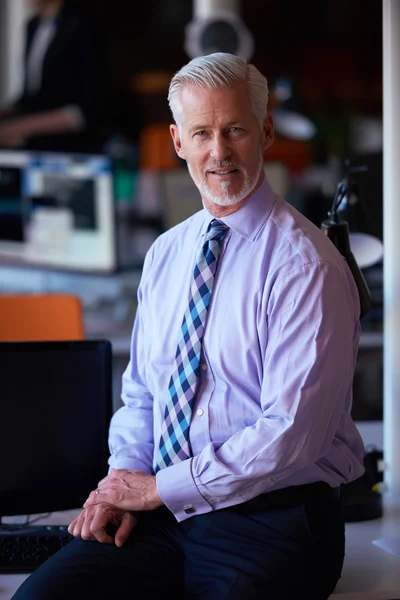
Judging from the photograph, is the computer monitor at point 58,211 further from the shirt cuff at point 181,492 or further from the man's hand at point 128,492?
the shirt cuff at point 181,492

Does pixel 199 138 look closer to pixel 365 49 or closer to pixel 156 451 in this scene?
pixel 156 451

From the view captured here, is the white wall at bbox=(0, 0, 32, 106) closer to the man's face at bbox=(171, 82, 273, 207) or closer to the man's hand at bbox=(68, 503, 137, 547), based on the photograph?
the man's face at bbox=(171, 82, 273, 207)

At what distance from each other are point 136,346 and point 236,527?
519 millimetres

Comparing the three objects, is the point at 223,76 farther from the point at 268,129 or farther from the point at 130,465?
the point at 130,465

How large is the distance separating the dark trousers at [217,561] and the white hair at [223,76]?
2.48ft

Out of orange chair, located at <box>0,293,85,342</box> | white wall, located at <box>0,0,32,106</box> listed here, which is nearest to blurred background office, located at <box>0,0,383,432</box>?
orange chair, located at <box>0,293,85,342</box>

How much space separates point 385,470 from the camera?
2297mm

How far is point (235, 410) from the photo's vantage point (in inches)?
68.6

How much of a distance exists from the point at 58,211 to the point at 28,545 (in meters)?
2.10

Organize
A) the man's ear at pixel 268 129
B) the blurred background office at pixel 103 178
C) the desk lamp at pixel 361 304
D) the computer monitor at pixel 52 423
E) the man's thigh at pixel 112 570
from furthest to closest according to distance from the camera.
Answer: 1. the blurred background office at pixel 103 178
2. the desk lamp at pixel 361 304
3. the computer monitor at pixel 52 423
4. the man's ear at pixel 268 129
5. the man's thigh at pixel 112 570

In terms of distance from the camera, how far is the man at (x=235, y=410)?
1637mm

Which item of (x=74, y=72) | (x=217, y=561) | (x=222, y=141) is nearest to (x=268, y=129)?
(x=222, y=141)

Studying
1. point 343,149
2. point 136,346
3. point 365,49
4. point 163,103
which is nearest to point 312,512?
point 136,346

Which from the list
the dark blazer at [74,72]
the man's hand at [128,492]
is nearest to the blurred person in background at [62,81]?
the dark blazer at [74,72]
